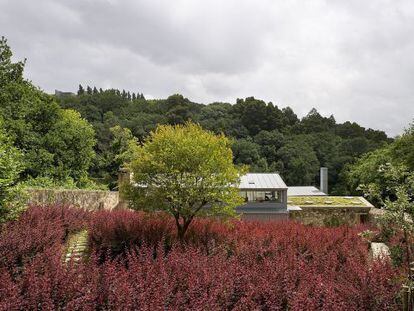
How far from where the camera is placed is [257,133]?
55.0m

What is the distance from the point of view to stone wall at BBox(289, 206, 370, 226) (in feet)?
65.2

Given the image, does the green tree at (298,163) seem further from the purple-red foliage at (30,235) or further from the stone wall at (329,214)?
the purple-red foliage at (30,235)

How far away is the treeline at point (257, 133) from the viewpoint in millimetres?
45150

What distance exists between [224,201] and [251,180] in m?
10.5

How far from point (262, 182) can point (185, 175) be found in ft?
34.9

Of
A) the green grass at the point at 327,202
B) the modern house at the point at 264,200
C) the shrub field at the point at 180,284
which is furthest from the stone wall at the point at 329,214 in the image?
the shrub field at the point at 180,284

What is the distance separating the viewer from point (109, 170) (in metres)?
38.2

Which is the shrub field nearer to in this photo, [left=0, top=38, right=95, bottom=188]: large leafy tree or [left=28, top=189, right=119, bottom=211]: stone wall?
[left=28, top=189, right=119, bottom=211]: stone wall

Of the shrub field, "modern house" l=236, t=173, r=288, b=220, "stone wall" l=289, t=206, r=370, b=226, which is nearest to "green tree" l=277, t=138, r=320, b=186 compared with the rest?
"stone wall" l=289, t=206, r=370, b=226

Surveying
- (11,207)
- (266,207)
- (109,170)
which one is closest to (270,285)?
(11,207)

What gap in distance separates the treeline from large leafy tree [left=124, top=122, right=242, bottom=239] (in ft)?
89.0

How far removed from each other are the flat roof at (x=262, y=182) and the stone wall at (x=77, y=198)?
6568mm

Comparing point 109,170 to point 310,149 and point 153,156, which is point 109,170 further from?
point 153,156

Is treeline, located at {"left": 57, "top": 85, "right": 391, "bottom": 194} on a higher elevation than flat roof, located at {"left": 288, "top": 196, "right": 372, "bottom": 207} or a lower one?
higher
